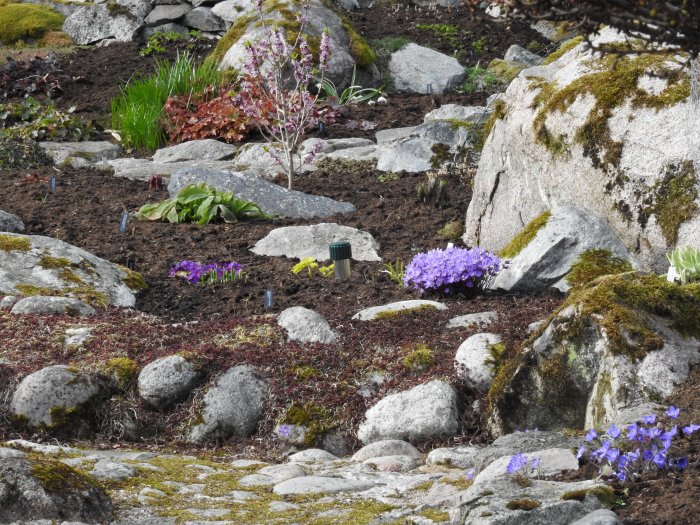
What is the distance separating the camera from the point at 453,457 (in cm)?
489

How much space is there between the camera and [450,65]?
17438 millimetres

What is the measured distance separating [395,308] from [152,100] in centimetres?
888

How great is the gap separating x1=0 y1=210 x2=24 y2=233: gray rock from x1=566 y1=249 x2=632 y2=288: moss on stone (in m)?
5.02

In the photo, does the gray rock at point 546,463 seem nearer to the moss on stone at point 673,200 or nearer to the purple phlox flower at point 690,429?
the purple phlox flower at point 690,429

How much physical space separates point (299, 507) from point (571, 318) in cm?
184

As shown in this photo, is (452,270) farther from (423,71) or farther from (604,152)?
(423,71)

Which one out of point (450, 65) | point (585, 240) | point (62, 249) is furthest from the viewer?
point (450, 65)

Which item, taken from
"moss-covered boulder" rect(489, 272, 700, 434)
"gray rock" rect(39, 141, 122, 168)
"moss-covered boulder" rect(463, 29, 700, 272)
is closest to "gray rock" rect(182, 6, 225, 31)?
"gray rock" rect(39, 141, 122, 168)

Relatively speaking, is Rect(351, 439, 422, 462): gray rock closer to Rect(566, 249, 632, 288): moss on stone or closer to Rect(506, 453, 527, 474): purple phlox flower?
Rect(506, 453, 527, 474): purple phlox flower

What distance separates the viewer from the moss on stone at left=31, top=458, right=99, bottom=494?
361cm

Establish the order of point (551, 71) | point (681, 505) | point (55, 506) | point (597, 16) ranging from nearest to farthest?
point (597, 16), point (681, 505), point (55, 506), point (551, 71)

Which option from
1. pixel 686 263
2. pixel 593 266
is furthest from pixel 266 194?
pixel 686 263

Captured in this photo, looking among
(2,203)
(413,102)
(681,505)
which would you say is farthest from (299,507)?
(413,102)

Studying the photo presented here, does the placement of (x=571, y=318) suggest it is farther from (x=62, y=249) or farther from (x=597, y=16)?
(x=62, y=249)
